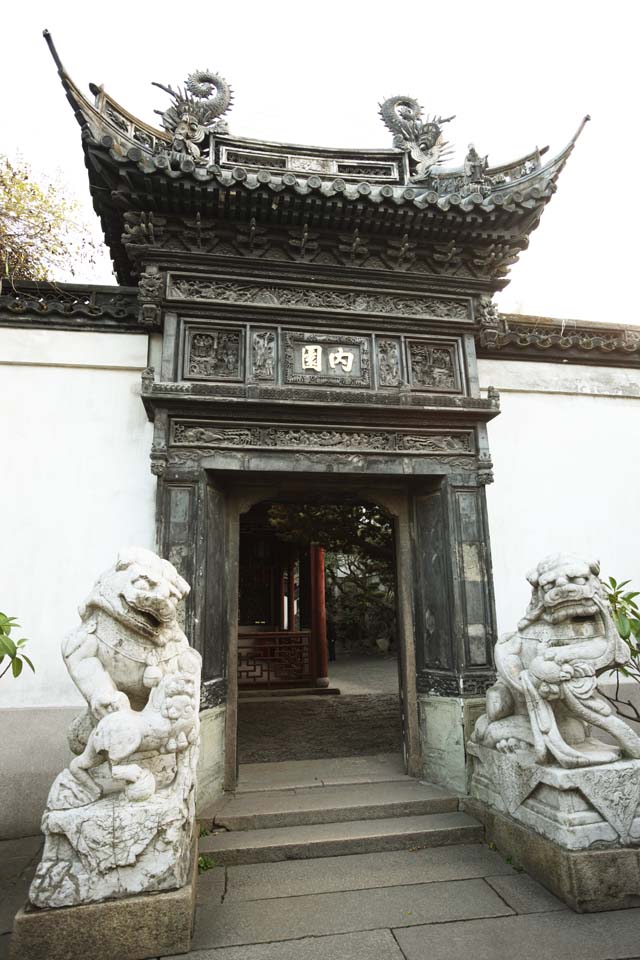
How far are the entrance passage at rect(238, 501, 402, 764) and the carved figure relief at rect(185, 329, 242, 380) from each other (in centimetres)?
272

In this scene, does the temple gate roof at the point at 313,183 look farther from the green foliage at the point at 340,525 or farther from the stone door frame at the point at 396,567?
the green foliage at the point at 340,525

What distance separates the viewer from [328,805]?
4.10 m

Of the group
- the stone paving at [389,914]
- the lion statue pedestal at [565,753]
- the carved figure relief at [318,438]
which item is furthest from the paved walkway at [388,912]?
the carved figure relief at [318,438]

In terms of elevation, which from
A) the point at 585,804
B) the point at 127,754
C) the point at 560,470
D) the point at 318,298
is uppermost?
the point at 318,298

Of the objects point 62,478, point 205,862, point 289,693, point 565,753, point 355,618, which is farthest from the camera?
point 355,618

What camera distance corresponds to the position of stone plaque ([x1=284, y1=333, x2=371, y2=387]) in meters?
5.00

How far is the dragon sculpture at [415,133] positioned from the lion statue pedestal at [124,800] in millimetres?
5315

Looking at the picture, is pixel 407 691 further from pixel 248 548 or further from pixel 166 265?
pixel 248 548

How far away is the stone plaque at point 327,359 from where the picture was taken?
16.4 feet

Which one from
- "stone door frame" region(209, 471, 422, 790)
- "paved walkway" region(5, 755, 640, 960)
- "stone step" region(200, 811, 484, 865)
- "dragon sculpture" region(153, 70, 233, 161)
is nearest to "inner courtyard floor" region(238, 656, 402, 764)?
"stone door frame" region(209, 471, 422, 790)

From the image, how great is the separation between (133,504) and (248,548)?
8881 millimetres

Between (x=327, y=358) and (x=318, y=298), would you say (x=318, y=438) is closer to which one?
(x=327, y=358)

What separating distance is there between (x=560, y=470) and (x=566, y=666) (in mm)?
2942

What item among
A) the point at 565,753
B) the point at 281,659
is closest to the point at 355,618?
the point at 281,659
